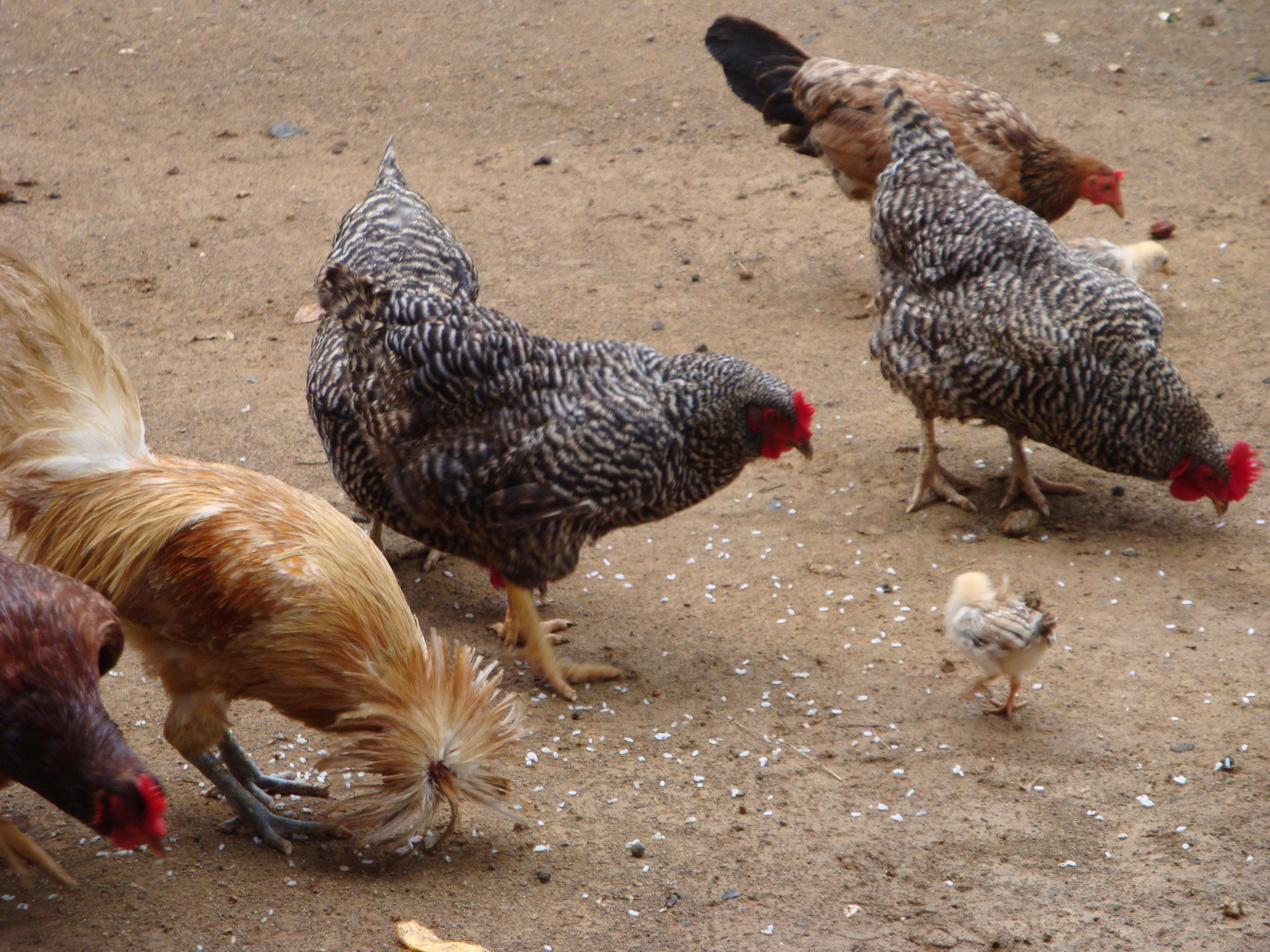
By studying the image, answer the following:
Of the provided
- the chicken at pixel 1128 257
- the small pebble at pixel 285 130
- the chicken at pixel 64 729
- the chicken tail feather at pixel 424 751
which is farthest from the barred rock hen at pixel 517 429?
the small pebble at pixel 285 130

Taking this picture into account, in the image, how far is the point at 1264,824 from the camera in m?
3.56

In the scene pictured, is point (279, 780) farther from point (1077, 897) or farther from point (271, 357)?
point (271, 357)

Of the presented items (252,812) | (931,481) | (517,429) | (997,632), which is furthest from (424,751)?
(931,481)

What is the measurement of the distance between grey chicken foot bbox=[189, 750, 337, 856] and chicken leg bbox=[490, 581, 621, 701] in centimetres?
113

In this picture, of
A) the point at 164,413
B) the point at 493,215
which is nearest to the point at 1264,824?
the point at 164,413

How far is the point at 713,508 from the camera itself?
5.65 m

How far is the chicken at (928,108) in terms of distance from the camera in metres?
6.77

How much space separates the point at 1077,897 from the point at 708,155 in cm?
678

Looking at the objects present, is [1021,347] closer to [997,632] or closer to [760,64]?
Answer: [997,632]

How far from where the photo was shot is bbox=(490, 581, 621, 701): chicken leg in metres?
4.37

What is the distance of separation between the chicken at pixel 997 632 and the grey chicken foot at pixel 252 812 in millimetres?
2241

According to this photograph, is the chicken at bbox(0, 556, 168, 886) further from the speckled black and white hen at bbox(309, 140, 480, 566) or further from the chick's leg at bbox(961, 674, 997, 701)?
the chick's leg at bbox(961, 674, 997, 701)

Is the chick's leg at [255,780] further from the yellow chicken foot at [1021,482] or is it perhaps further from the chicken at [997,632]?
the yellow chicken foot at [1021,482]

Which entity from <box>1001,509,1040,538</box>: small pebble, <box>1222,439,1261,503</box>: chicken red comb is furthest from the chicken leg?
<box>1222,439,1261,503</box>: chicken red comb
